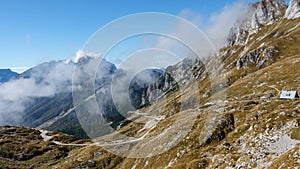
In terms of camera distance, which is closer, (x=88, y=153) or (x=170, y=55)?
(x=170, y=55)

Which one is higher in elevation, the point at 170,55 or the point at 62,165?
the point at 170,55

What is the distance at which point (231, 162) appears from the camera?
64.5 meters

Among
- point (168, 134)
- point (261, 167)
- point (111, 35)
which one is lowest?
point (261, 167)

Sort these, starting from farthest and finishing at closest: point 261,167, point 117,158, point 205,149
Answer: point 117,158 < point 205,149 < point 261,167

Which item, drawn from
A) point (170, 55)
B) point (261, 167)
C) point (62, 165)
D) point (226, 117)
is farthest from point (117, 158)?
point (170, 55)

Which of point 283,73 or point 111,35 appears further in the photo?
point 283,73

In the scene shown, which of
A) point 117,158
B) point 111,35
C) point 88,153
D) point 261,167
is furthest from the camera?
point 88,153

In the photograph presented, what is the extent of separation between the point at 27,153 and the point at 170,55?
171 m

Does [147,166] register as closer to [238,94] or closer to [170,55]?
[170,55]

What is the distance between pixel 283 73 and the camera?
543 ft

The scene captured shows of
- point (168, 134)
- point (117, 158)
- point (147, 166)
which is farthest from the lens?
point (117, 158)

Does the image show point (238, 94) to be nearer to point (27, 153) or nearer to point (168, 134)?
point (168, 134)

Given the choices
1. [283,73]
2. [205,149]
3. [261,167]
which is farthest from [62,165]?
[283,73]

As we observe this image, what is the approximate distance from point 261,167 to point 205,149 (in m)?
28.6
